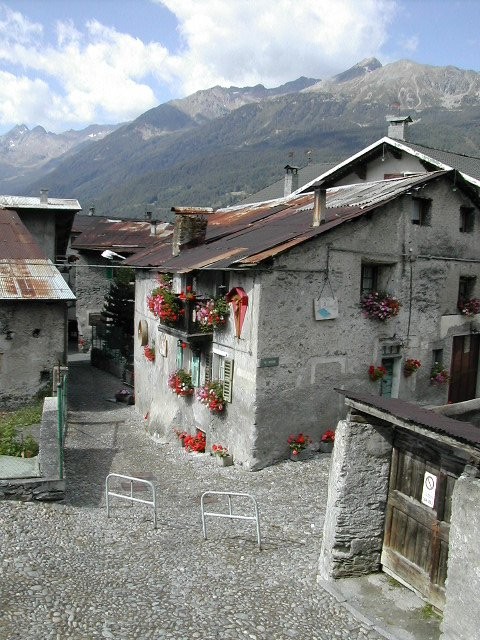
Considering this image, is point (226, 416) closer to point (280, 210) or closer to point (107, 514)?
point (107, 514)

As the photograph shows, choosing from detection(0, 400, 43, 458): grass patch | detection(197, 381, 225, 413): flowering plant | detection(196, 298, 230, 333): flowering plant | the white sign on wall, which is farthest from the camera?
detection(197, 381, 225, 413): flowering plant

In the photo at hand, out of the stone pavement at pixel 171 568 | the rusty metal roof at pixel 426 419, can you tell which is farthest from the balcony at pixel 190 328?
the rusty metal roof at pixel 426 419

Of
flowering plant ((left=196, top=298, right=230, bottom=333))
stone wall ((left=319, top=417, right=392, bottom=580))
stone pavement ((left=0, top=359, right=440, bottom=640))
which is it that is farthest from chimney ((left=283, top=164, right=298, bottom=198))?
stone wall ((left=319, top=417, right=392, bottom=580))

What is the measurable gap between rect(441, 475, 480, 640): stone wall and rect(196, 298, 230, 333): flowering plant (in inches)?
338

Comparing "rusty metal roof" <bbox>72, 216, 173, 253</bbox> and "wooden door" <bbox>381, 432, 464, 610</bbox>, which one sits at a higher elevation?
"rusty metal roof" <bbox>72, 216, 173, 253</bbox>

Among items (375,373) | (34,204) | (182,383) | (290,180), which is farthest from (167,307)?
(290,180)

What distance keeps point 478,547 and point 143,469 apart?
906cm

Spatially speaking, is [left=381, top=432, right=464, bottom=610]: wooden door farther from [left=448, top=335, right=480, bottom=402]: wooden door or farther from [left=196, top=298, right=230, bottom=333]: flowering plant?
[left=448, top=335, right=480, bottom=402]: wooden door

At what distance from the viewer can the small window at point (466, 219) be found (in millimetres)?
15922

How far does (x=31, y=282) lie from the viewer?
58.2 ft

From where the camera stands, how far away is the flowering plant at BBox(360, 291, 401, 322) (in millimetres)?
14117

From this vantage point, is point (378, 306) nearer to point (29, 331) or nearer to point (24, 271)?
point (29, 331)

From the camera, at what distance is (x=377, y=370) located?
1441 cm

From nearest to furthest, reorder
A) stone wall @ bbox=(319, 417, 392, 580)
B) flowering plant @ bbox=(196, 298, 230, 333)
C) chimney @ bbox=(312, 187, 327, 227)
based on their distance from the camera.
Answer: stone wall @ bbox=(319, 417, 392, 580)
chimney @ bbox=(312, 187, 327, 227)
flowering plant @ bbox=(196, 298, 230, 333)
